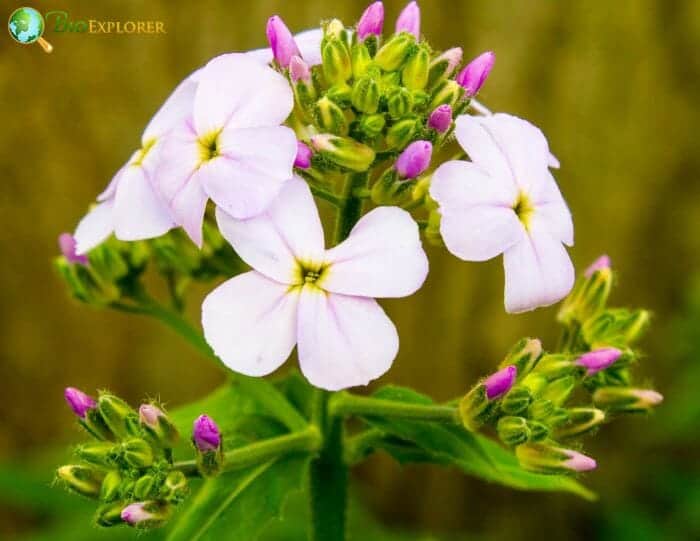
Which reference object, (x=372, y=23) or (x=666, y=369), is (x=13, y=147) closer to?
(x=372, y=23)

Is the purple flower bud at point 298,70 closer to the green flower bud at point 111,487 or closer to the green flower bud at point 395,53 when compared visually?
the green flower bud at point 395,53

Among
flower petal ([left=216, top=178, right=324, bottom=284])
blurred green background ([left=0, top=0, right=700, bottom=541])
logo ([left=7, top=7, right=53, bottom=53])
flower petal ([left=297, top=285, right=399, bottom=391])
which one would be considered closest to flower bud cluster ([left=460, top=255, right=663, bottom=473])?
flower petal ([left=297, top=285, right=399, bottom=391])

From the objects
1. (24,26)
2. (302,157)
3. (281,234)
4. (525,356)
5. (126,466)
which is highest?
(24,26)

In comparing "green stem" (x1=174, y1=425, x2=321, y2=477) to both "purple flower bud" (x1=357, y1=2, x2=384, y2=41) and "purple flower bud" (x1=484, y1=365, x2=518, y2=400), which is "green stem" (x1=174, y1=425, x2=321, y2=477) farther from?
"purple flower bud" (x1=357, y1=2, x2=384, y2=41)

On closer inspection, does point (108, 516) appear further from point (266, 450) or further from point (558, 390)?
point (558, 390)

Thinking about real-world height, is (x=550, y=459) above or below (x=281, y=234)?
below

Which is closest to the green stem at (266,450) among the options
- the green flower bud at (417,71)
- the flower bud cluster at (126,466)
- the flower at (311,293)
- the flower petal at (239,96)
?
the flower bud cluster at (126,466)

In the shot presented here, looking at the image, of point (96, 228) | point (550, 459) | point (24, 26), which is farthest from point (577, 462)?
point (24, 26)
